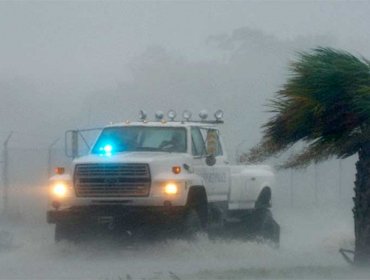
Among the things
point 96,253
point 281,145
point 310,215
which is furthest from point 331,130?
point 310,215

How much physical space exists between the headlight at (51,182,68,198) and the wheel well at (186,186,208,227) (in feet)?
7.29

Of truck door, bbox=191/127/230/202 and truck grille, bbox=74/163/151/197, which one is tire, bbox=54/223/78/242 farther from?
truck door, bbox=191/127/230/202

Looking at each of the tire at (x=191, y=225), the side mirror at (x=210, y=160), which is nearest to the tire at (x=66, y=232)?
the tire at (x=191, y=225)

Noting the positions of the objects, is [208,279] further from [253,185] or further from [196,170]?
[253,185]

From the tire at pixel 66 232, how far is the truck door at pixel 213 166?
7.94ft

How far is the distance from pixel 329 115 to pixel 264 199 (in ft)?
25.8

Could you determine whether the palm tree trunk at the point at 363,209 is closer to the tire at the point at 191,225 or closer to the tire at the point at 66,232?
the tire at the point at 191,225

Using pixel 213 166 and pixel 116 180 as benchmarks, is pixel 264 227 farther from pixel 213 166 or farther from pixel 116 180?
pixel 116 180

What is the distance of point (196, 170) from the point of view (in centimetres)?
2130

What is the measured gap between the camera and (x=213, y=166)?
2195 centimetres

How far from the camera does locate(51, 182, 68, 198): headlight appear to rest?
2083cm

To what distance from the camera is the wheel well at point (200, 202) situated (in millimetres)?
21141

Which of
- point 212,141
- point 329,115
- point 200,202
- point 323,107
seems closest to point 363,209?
point 329,115

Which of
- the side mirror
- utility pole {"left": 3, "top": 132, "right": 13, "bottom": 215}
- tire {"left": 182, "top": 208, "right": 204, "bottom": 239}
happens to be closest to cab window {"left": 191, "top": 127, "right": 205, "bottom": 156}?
the side mirror
